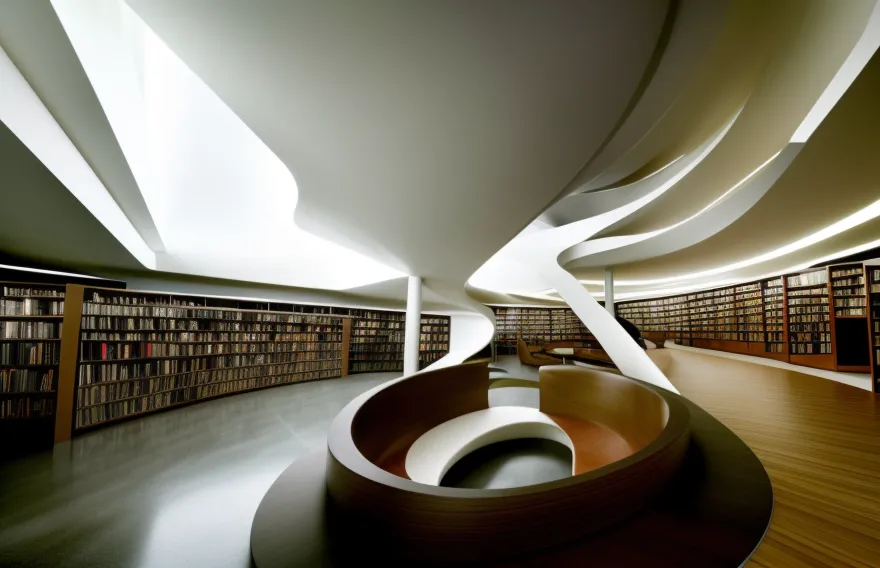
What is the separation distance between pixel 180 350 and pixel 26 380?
1855 millimetres

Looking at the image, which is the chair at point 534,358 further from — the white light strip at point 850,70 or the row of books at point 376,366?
the white light strip at point 850,70

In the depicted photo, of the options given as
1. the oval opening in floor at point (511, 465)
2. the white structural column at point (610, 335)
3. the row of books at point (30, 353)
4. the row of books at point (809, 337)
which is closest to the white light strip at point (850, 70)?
the white structural column at point (610, 335)

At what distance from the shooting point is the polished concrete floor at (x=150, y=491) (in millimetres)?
2254

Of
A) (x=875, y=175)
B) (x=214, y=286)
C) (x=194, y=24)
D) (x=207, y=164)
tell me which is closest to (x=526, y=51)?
(x=194, y=24)

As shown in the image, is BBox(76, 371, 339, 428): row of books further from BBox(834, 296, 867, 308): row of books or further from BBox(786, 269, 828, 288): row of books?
BBox(786, 269, 828, 288): row of books

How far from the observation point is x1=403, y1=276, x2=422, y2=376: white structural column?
6535 mm

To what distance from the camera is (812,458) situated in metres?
2.35

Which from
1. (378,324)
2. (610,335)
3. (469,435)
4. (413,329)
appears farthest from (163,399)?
(610,335)

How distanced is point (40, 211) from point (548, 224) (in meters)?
9.15

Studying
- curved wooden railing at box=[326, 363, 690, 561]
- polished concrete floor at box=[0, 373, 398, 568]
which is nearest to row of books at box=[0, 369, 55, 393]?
polished concrete floor at box=[0, 373, 398, 568]

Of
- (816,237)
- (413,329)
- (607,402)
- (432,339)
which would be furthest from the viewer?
(432,339)

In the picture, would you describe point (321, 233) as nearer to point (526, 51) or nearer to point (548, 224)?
point (526, 51)

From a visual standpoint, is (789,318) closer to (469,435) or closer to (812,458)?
(812,458)

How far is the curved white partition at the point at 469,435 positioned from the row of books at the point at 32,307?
A: 4.71m
